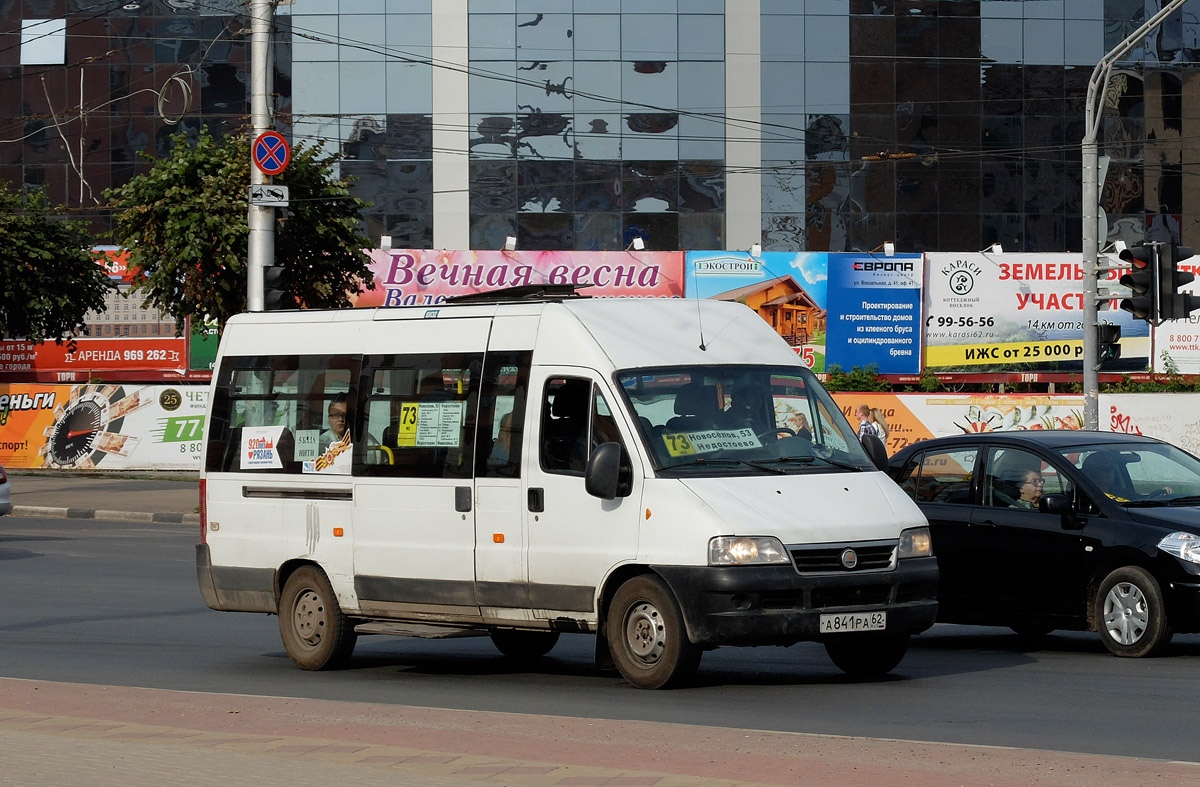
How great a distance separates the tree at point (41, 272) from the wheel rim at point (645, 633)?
31222mm

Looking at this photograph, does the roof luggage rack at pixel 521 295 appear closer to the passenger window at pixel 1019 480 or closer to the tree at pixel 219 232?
the passenger window at pixel 1019 480

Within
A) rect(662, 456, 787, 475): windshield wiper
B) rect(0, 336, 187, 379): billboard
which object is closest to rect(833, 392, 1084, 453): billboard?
rect(0, 336, 187, 379): billboard

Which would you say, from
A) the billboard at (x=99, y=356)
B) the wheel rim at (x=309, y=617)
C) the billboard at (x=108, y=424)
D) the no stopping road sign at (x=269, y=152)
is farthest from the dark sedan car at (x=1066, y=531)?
the billboard at (x=99, y=356)

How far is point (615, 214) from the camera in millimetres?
47500

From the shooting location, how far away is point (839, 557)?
962 cm

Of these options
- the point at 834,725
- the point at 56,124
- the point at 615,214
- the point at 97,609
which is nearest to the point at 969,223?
the point at 615,214

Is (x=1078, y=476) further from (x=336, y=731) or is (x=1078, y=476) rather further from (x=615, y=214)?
(x=615, y=214)

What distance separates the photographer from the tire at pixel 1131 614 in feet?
36.0

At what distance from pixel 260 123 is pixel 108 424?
706 inches

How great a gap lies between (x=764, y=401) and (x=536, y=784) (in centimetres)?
413

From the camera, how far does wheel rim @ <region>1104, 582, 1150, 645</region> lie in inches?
436

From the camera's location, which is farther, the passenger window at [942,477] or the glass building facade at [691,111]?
the glass building facade at [691,111]

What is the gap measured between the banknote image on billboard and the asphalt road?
31.4 m

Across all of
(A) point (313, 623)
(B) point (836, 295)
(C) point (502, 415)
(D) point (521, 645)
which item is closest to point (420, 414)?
(C) point (502, 415)
